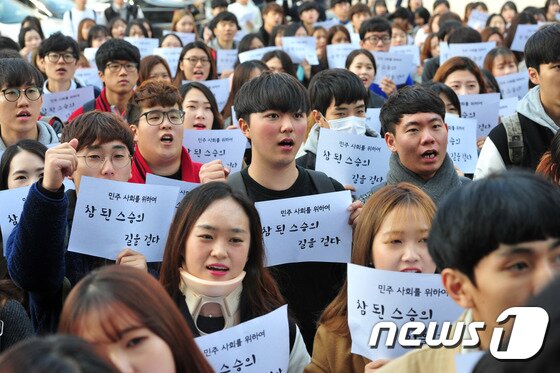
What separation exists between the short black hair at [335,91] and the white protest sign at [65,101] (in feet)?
8.28

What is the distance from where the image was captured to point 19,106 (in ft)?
21.0

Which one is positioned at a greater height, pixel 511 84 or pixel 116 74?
pixel 116 74

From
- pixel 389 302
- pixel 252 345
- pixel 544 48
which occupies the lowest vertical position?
pixel 252 345

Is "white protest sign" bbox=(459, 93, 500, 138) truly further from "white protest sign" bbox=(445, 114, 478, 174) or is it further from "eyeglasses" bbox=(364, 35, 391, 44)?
"eyeglasses" bbox=(364, 35, 391, 44)

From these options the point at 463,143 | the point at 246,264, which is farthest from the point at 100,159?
the point at 463,143

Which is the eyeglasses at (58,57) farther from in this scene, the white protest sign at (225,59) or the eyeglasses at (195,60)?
the white protest sign at (225,59)

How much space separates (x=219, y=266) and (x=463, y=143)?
10.5 feet

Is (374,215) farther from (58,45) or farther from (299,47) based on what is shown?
(299,47)

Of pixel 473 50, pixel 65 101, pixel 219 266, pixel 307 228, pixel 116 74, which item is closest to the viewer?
pixel 219 266

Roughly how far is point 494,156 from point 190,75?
15.9 feet

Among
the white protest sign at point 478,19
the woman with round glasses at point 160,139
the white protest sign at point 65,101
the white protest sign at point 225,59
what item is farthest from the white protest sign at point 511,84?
the white protest sign at point 478,19

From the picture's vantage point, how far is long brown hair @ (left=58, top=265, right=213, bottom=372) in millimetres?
2631

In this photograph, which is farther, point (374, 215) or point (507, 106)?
point (507, 106)

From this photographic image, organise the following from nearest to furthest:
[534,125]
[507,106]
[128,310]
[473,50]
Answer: [128,310]
[534,125]
[507,106]
[473,50]
